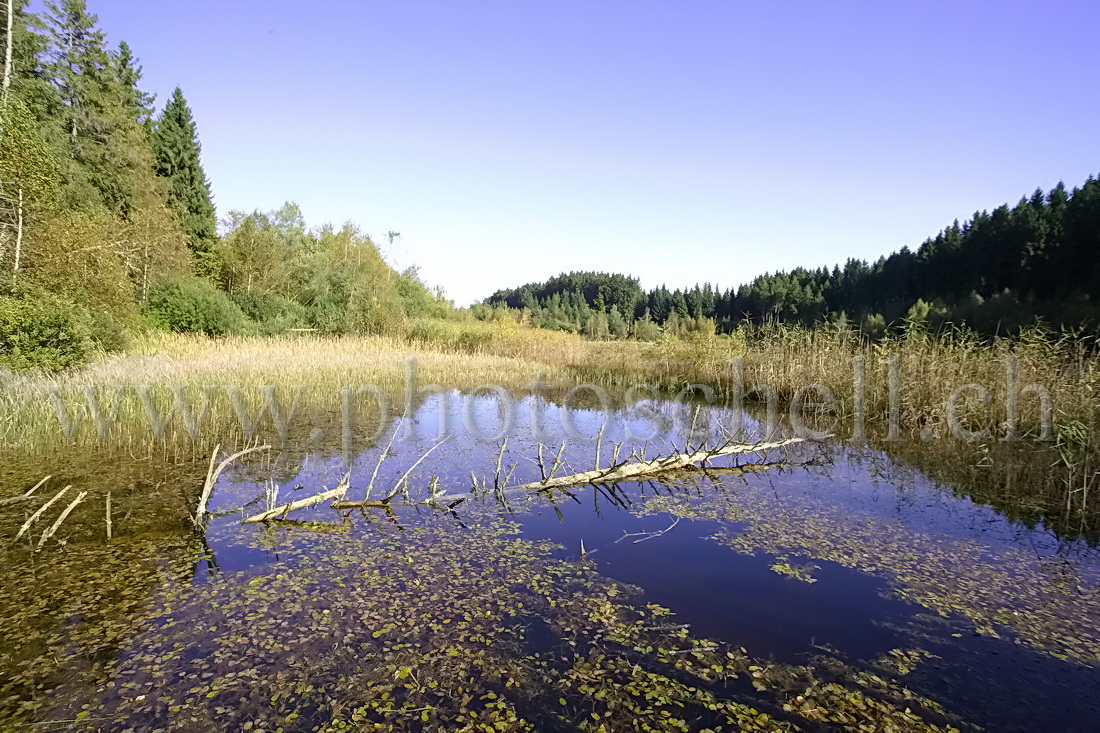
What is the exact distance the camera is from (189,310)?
16922mm

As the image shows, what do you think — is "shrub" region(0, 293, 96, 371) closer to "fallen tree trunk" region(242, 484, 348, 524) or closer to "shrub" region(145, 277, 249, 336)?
"fallen tree trunk" region(242, 484, 348, 524)

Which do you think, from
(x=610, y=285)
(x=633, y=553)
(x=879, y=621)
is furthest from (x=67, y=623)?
(x=610, y=285)

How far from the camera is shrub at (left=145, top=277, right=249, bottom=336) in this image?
1680 centimetres

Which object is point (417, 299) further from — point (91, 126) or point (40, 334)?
point (40, 334)

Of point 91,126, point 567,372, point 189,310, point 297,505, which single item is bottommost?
point 297,505

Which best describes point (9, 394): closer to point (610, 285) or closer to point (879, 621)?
point (879, 621)

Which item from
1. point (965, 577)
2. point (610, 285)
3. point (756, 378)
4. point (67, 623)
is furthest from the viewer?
point (610, 285)

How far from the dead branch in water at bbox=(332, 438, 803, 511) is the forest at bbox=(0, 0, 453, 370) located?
7.19 meters

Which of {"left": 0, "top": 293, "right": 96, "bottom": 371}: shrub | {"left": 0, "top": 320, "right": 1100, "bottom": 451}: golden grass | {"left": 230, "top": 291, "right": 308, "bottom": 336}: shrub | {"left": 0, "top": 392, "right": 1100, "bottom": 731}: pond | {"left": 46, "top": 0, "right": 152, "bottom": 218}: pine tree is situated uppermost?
{"left": 46, "top": 0, "right": 152, "bottom": 218}: pine tree

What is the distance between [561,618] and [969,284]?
1509 inches

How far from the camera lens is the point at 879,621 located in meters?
3.61

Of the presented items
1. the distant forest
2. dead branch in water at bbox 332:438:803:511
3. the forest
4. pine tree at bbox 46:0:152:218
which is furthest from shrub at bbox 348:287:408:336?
dead branch in water at bbox 332:438:803:511

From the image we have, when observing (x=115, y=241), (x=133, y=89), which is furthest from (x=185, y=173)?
(x=115, y=241)

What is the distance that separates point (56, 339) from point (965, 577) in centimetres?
1170
